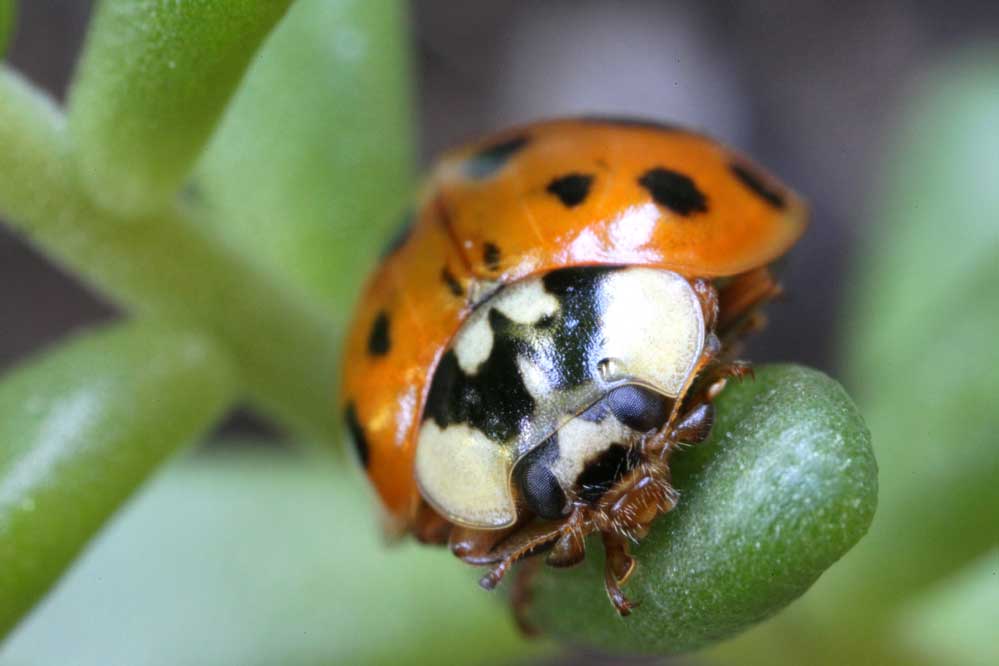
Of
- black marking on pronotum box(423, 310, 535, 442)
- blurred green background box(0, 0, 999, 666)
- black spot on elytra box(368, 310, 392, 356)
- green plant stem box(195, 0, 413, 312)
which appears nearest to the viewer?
black marking on pronotum box(423, 310, 535, 442)

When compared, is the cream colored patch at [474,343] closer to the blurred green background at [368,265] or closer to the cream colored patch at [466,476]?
the cream colored patch at [466,476]

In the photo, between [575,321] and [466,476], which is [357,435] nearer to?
[466,476]

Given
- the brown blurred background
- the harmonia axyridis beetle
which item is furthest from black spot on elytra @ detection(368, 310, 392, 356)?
the brown blurred background

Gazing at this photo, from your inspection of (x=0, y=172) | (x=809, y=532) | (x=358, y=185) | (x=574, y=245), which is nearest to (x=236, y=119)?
(x=358, y=185)

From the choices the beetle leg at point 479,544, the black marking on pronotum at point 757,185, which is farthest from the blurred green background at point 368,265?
the beetle leg at point 479,544

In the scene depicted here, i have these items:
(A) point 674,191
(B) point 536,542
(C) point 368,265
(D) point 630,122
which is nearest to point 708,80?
(C) point 368,265

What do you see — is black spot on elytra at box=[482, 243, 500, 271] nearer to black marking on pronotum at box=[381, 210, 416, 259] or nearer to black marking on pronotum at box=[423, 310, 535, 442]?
black marking on pronotum at box=[423, 310, 535, 442]
